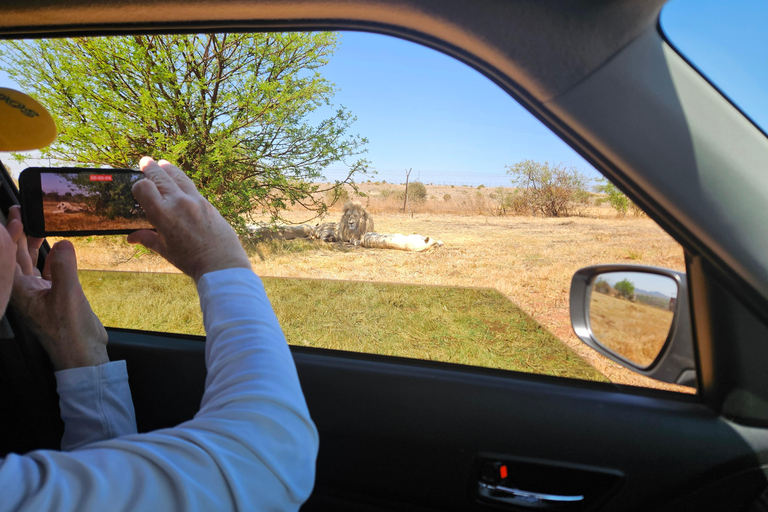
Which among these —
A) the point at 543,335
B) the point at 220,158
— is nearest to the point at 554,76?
the point at 543,335

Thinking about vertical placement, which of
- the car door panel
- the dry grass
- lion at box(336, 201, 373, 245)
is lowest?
the car door panel

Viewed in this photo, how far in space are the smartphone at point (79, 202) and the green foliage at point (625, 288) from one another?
58.7 inches

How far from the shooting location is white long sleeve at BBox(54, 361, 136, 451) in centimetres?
116

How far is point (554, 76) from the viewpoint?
1.01 m

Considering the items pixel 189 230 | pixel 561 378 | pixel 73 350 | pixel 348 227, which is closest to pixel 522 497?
pixel 561 378

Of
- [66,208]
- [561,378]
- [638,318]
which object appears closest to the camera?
[66,208]

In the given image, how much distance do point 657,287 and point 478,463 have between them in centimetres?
85

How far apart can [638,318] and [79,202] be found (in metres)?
1.75

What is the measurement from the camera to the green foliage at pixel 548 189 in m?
1.88

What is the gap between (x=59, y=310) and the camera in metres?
1.19

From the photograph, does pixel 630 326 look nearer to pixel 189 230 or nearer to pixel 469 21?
pixel 469 21

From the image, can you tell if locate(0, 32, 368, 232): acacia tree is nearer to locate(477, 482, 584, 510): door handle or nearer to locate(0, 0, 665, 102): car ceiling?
locate(0, 0, 665, 102): car ceiling

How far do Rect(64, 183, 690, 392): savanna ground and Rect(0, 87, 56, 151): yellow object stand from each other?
94cm

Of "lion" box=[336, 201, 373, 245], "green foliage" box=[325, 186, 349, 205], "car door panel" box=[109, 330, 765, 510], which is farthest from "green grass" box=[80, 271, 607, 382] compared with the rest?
"green foliage" box=[325, 186, 349, 205]
